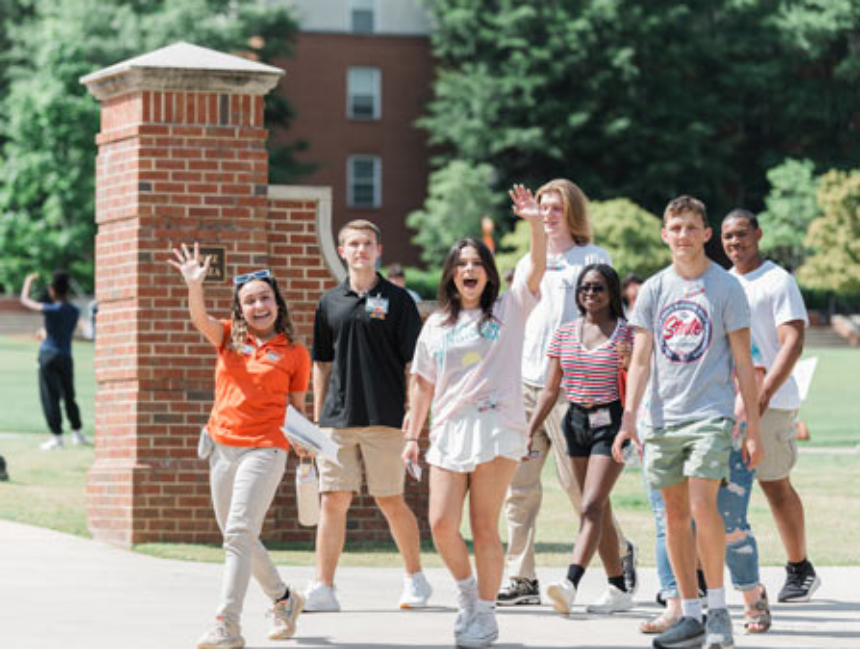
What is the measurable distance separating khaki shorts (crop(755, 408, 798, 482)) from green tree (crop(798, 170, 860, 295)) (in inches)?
1929

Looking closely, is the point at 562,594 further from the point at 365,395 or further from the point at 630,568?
the point at 365,395

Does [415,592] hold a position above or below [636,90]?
below

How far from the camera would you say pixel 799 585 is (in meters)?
9.18

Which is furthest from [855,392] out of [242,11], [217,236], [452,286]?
[242,11]

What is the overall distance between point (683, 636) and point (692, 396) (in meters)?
1.06

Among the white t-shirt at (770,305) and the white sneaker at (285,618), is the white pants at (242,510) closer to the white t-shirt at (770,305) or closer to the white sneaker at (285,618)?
the white sneaker at (285,618)

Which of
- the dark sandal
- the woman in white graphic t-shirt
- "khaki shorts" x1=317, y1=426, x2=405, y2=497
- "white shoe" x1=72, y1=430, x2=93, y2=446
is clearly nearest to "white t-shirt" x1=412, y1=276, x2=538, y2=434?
the woman in white graphic t-shirt

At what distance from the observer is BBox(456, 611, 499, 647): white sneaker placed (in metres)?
7.52

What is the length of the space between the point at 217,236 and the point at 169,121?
0.83 meters

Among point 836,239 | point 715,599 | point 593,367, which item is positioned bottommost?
Result: point 715,599

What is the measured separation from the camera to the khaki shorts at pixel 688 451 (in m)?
7.36

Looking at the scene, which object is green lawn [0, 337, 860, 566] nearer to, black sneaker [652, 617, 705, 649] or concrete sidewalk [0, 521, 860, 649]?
concrete sidewalk [0, 521, 860, 649]

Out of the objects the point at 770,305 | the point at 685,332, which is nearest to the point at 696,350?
the point at 685,332

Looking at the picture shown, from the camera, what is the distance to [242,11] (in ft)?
195
